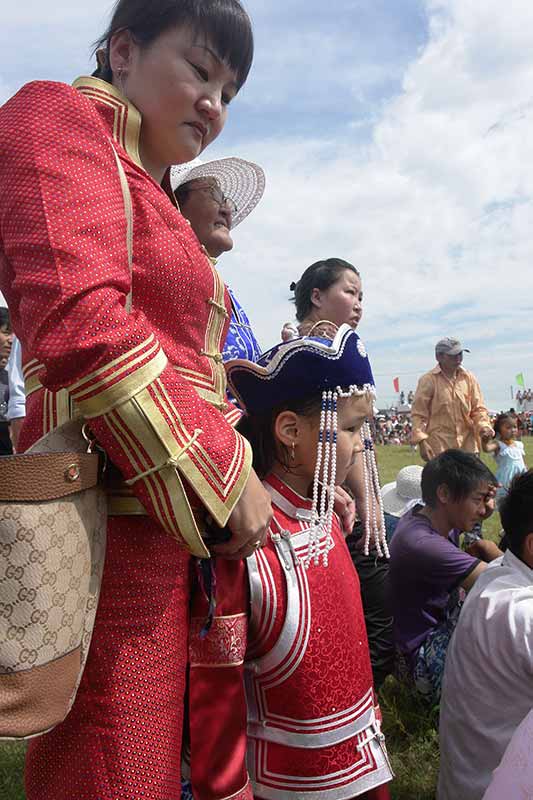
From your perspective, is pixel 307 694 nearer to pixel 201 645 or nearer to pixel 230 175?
pixel 201 645

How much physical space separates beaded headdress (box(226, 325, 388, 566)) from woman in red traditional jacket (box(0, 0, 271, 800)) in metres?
0.46

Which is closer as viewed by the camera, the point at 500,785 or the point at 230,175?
the point at 500,785

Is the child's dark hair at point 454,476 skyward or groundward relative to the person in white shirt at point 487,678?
skyward

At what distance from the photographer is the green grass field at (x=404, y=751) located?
8.49 feet

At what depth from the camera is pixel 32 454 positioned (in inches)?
39.9

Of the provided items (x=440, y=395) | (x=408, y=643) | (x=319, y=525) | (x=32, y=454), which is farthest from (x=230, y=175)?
(x=440, y=395)

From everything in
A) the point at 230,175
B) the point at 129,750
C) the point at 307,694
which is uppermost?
the point at 230,175

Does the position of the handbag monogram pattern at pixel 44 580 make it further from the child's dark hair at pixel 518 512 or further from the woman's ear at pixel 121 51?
the child's dark hair at pixel 518 512

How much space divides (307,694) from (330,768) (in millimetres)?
179

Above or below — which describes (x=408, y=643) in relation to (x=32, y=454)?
below

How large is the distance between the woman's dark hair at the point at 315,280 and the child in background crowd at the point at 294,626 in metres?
1.50

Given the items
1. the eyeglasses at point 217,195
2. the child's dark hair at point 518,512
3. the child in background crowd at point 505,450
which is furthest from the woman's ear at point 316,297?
the child in background crowd at point 505,450

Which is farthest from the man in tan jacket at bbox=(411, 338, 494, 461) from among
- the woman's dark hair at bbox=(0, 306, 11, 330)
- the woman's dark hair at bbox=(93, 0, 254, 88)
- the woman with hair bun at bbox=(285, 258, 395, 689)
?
the woman's dark hair at bbox=(93, 0, 254, 88)

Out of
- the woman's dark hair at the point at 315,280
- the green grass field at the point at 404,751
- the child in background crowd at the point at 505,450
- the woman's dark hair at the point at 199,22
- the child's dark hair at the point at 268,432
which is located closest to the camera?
the woman's dark hair at the point at 199,22
